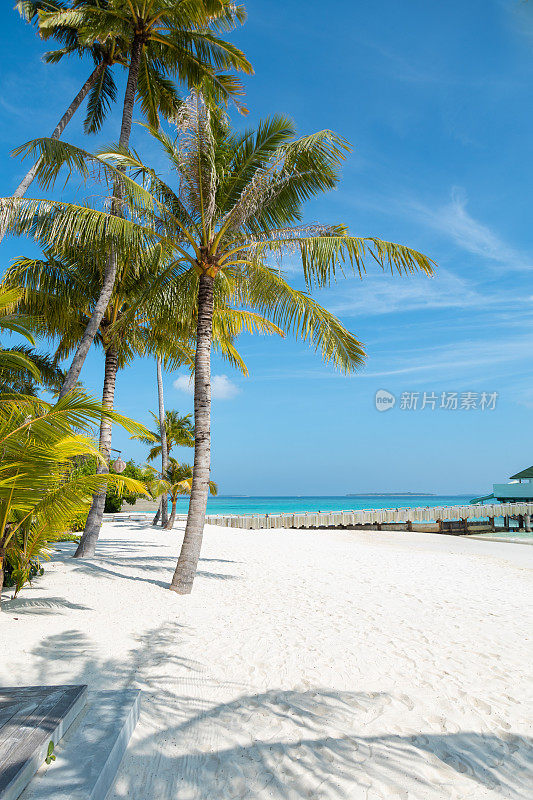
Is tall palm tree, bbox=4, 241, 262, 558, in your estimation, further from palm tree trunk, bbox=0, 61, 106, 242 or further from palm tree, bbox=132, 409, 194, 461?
palm tree, bbox=132, 409, 194, 461

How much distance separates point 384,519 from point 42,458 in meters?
29.3

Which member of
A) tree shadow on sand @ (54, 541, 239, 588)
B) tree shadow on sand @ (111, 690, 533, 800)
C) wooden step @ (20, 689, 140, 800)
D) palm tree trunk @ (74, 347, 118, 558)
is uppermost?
palm tree trunk @ (74, 347, 118, 558)

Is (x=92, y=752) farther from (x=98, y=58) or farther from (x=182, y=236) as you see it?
(x=98, y=58)

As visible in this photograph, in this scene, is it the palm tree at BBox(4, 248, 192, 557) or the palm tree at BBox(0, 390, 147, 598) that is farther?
the palm tree at BBox(4, 248, 192, 557)

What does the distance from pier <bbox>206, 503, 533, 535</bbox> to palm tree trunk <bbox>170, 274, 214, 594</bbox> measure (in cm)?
2095

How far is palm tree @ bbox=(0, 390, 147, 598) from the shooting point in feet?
15.7

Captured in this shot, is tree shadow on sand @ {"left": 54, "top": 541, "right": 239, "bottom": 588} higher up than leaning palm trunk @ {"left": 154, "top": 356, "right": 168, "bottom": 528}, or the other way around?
leaning palm trunk @ {"left": 154, "top": 356, "right": 168, "bottom": 528}

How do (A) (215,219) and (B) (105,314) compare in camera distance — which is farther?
(B) (105,314)

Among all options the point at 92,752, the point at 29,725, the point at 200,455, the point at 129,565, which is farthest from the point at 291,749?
the point at 129,565

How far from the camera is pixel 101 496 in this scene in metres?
10.9

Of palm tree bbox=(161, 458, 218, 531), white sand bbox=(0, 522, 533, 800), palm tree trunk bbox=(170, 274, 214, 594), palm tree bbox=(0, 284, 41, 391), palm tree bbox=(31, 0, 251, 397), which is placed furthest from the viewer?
palm tree bbox=(161, 458, 218, 531)

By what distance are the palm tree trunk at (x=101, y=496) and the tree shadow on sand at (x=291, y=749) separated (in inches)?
262

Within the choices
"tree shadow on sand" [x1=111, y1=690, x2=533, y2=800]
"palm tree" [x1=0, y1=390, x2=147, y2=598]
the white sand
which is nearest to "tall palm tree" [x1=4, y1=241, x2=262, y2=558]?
the white sand

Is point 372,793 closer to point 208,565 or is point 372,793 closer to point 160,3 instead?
point 208,565
